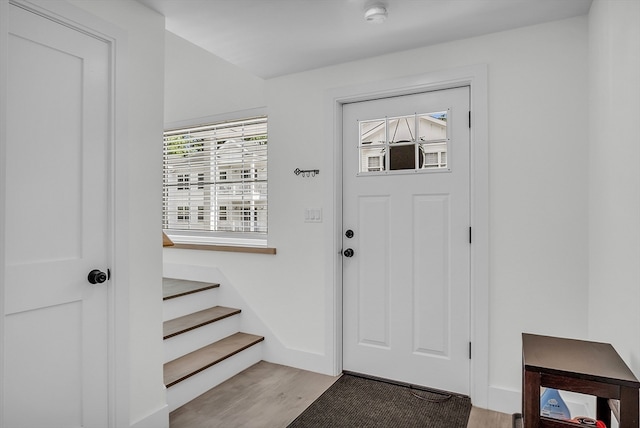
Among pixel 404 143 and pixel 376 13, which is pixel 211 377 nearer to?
pixel 404 143

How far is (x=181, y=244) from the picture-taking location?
3482 millimetres

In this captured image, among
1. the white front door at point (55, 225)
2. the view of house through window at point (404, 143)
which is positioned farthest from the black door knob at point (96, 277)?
the view of house through window at point (404, 143)

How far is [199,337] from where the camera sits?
111 inches

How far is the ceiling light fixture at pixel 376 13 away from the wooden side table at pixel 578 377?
1679 mm

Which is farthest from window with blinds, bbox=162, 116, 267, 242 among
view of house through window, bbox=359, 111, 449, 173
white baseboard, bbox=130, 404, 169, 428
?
white baseboard, bbox=130, 404, 169, 428

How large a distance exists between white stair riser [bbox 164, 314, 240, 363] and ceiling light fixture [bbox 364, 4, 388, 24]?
2260 mm

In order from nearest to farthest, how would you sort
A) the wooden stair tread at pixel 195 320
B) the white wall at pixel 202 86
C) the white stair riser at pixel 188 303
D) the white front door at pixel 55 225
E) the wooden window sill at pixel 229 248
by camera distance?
the white front door at pixel 55 225, the wooden stair tread at pixel 195 320, the white stair riser at pixel 188 303, the wooden window sill at pixel 229 248, the white wall at pixel 202 86

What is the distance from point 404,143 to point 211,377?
2025 millimetres

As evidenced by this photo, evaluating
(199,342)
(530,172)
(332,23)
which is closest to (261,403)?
(199,342)

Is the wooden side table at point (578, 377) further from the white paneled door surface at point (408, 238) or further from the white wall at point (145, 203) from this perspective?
the white wall at point (145, 203)

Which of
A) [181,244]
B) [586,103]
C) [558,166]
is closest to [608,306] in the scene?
[558,166]

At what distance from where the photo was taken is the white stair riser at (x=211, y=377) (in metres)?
2.38

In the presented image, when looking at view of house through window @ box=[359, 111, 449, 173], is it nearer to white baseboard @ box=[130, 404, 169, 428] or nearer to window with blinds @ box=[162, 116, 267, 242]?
window with blinds @ box=[162, 116, 267, 242]

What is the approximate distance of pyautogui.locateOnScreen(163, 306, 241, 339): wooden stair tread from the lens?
8.68 ft
